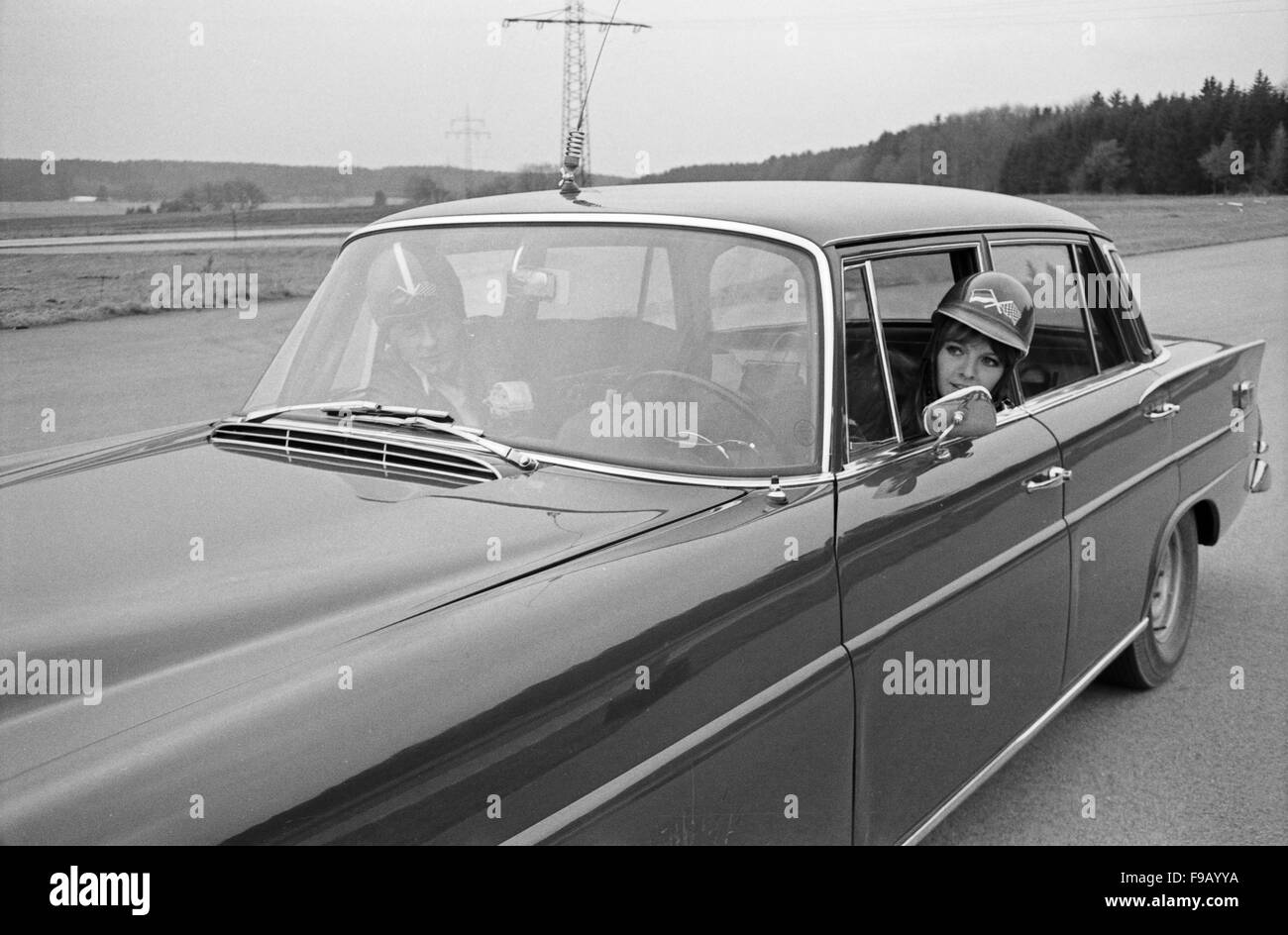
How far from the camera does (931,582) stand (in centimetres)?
266

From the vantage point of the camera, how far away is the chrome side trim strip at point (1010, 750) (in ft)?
8.77

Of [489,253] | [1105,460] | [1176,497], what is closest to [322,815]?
[489,253]

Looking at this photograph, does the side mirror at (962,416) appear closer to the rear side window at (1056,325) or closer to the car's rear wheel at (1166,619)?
the rear side window at (1056,325)

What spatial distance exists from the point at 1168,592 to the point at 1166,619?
12 centimetres

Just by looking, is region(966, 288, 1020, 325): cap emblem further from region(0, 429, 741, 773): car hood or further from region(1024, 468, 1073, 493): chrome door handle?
region(0, 429, 741, 773): car hood

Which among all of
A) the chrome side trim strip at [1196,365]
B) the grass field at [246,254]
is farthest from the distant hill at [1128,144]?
the chrome side trim strip at [1196,365]

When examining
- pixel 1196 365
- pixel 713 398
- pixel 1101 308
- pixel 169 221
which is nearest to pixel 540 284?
pixel 713 398

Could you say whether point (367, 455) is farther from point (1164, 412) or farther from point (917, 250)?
point (1164, 412)

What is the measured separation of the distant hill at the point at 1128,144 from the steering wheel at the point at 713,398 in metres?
20.8

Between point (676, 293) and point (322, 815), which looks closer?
point (322, 815)
